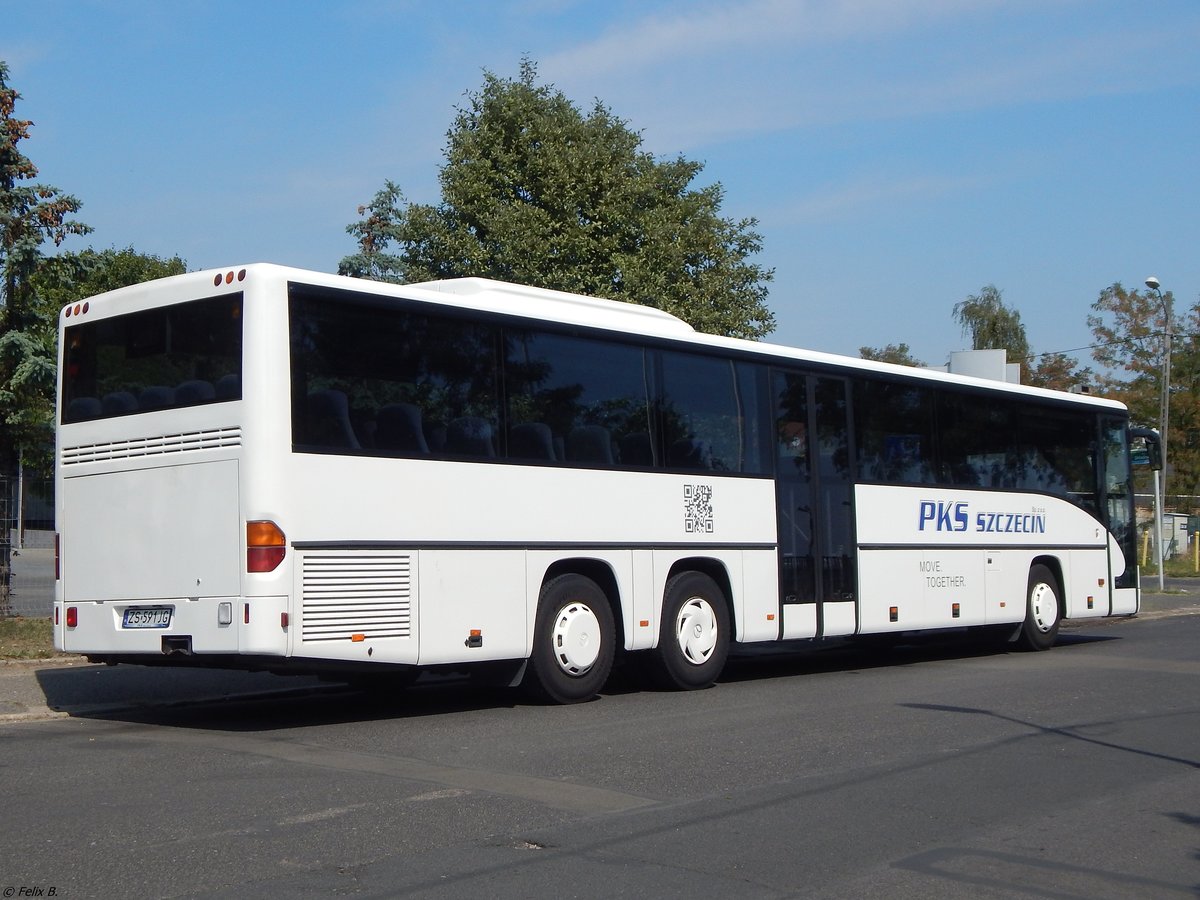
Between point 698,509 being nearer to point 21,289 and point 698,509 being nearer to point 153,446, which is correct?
point 153,446

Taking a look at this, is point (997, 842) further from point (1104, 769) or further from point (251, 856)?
point (251, 856)

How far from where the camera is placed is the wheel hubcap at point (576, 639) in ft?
40.9

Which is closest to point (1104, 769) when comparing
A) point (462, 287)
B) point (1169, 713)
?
point (1169, 713)

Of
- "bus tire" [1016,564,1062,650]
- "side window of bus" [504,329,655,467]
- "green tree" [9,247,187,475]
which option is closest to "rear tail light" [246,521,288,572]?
"side window of bus" [504,329,655,467]

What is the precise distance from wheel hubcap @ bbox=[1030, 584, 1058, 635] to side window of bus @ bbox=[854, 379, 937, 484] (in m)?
3.04

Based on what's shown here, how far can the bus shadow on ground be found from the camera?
1191 cm

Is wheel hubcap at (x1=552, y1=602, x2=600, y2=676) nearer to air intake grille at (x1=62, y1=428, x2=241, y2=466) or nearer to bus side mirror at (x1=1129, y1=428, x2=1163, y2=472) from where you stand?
air intake grille at (x1=62, y1=428, x2=241, y2=466)

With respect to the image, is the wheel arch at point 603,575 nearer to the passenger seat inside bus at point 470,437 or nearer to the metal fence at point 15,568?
the passenger seat inside bus at point 470,437

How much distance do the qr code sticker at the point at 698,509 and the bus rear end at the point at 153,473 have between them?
4899 mm

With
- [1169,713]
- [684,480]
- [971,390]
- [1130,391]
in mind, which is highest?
[1130,391]

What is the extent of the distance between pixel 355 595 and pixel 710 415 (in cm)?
486

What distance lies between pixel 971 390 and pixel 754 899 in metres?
13.2

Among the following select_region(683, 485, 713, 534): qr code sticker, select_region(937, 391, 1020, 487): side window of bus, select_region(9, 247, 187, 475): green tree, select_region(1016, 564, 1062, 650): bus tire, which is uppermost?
select_region(9, 247, 187, 475): green tree

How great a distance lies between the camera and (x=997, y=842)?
6.96 meters
